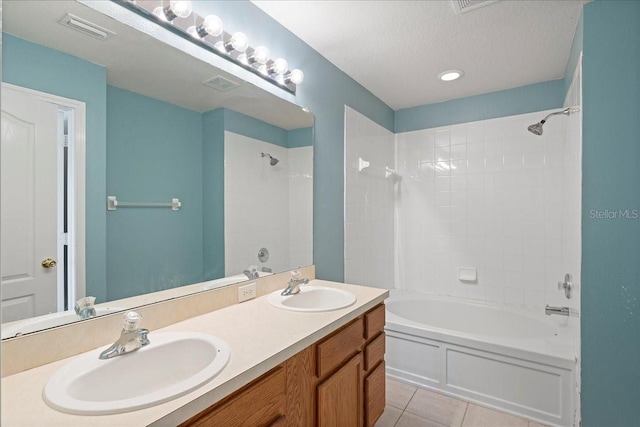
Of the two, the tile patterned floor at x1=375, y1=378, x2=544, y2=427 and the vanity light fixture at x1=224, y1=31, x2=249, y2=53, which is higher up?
the vanity light fixture at x1=224, y1=31, x2=249, y2=53

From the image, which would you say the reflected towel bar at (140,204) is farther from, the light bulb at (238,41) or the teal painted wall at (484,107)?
the teal painted wall at (484,107)

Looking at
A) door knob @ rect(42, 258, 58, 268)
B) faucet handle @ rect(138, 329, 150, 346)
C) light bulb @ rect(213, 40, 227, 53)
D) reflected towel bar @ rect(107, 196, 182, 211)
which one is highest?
light bulb @ rect(213, 40, 227, 53)

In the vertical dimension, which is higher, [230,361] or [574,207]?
[574,207]

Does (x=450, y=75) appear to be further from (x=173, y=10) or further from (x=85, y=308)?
(x=85, y=308)

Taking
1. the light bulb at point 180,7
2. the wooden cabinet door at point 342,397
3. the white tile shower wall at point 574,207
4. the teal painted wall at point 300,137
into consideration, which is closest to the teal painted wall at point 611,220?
the white tile shower wall at point 574,207

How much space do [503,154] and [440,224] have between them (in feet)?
2.75

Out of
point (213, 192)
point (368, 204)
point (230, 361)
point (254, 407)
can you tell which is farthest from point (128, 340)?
point (368, 204)

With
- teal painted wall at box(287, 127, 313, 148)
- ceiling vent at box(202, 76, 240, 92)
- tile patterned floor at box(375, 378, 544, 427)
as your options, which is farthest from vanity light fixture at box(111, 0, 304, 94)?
tile patterned floor at box(375, 378, 544, 427)

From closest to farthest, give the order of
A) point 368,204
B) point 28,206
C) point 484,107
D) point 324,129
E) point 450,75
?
point 28,206, point 324,129, point 450,75, point 368,204, point 484,107

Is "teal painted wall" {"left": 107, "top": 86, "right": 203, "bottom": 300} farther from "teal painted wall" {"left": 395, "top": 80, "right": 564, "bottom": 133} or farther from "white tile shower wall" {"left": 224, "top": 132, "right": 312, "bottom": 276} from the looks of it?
"teal painted wall" {"left": 395, "top": 80, "right": 564, "bottom": 133}

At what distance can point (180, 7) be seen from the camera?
1351 mm

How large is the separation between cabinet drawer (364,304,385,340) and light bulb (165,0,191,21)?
5.19ft

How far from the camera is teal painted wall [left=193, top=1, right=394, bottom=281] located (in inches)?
79.7

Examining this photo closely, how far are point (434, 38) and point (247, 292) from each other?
6.25 ft
